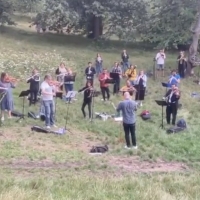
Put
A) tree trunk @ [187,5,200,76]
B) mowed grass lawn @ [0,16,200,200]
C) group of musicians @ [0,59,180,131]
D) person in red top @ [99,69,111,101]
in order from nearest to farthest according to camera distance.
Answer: mowed grass lawn @ [0,16,200,200]
group of musicians @ [0,59,180,131]
person in red top @ [99,69,111,101]
tree trunk @ [187,5,200,76]

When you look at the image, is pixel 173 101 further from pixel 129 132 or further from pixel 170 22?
pixel 170 22

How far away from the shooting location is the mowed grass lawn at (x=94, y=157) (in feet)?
37.0

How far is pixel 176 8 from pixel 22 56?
11.0 m

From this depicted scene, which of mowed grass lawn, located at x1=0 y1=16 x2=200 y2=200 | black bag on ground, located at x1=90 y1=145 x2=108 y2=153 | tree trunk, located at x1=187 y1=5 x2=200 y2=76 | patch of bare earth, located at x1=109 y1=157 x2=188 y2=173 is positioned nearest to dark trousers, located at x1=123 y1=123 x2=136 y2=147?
mowed grass lawn, located at x1=0 y1=16 x2=200 y2=200

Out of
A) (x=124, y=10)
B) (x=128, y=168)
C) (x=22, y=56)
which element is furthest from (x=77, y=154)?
(x=124, y=10)

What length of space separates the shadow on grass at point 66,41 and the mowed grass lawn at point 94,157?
590 cm

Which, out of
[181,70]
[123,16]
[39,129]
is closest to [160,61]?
[181,70]

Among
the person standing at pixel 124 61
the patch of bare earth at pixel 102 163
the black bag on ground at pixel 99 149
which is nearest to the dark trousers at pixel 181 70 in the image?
the person standing at pixel 124 61

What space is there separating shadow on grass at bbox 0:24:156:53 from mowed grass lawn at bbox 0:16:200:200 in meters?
5.90

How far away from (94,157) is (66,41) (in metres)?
24.2

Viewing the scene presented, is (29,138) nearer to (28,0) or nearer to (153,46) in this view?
(28,0)

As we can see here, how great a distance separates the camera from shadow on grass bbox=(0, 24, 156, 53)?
38406 millimetres

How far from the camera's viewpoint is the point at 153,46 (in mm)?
40938

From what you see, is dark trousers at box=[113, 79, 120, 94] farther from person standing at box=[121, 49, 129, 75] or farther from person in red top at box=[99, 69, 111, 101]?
person standing at box=[121, 49, 129, 75]
